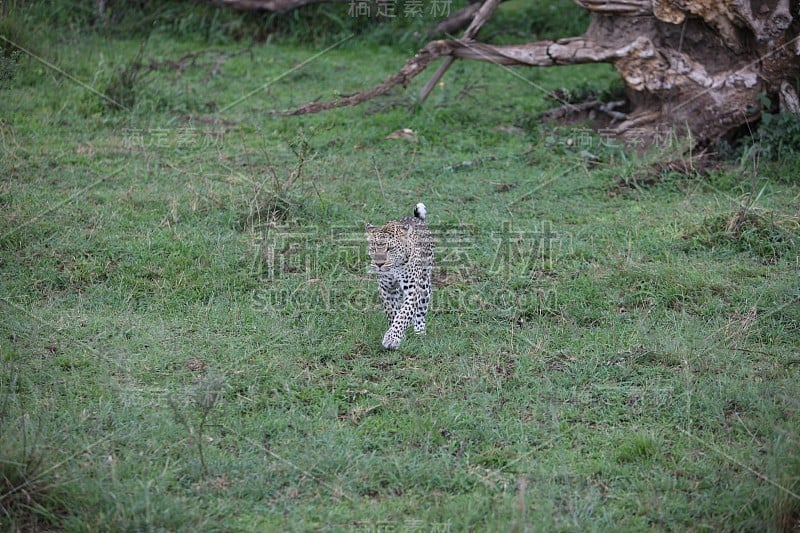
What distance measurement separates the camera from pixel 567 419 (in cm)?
620

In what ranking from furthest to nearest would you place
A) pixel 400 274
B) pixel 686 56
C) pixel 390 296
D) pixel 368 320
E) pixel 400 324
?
1. pixel 686 56
2. pixel 368 320
3. pixel 390 296
4. pixel 400 274
5. pixel 400 324

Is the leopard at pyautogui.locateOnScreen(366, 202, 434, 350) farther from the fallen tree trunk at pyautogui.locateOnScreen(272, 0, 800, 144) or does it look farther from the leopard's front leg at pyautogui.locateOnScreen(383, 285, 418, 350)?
the fallen tree trunk at pyautogui.locateOnScreen(272, 0, 800, 144)

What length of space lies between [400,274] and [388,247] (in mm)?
250

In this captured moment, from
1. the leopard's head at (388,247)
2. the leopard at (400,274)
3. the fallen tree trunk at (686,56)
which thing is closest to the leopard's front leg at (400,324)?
the leopard at (400,274)

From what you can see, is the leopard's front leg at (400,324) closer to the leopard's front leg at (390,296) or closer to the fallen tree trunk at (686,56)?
the leopard's front leg at (390,296)

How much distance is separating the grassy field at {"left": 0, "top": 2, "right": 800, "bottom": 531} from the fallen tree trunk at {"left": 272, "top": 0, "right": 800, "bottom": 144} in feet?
1.81

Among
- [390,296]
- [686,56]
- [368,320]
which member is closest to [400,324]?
[390,296]

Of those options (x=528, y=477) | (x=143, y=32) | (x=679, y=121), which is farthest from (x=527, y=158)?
(x=143, y=32)

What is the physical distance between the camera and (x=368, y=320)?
7.55 meters

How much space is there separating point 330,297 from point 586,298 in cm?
220

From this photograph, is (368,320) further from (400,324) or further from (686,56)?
(686,56)

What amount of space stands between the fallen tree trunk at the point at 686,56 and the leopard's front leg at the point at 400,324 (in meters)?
4.29

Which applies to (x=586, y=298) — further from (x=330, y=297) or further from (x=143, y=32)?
(x=143, y=32)

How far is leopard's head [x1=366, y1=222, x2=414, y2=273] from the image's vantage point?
7086mm
